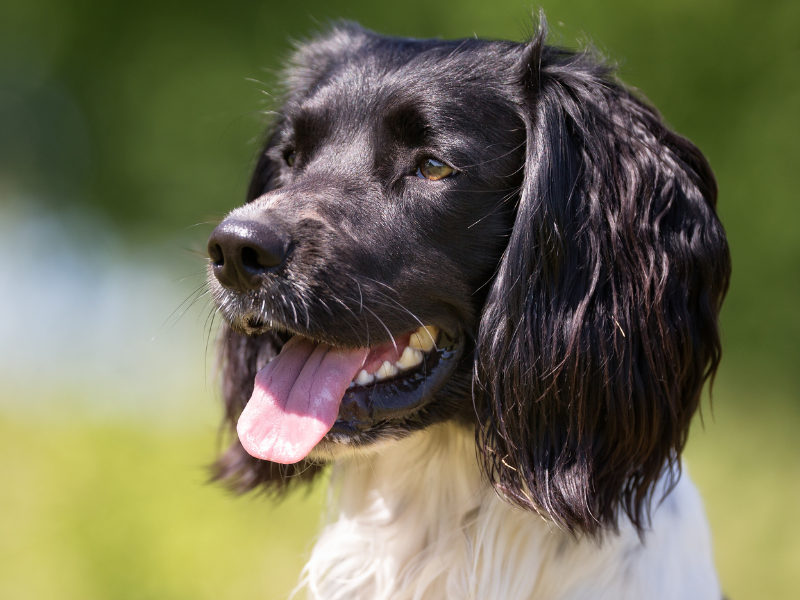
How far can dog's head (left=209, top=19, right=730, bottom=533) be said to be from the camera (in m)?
2.20

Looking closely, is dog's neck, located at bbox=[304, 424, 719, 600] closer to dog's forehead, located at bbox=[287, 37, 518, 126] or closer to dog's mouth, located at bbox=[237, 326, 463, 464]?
dog's mouth, located at bbox=[237, 326, 463, 464]

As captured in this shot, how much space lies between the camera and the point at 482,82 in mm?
2416

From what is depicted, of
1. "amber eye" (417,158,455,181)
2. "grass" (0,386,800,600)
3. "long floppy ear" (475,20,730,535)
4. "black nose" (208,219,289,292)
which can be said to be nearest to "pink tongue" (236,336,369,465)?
"black nose" (208,219,289,292)

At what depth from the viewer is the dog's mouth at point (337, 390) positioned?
219 cm

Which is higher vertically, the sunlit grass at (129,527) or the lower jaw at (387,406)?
the lower jaw at (387,406)

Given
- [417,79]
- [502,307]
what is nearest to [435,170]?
[417,79]

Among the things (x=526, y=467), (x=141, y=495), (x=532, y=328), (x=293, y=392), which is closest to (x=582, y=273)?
(x=532, y=328)

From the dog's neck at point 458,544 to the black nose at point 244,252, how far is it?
700 mm

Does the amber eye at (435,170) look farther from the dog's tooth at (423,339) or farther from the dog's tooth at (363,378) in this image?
the dog's tooth at (363,378)

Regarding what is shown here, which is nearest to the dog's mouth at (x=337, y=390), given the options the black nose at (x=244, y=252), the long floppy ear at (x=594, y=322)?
the long floppy ear at (x=594, y=322)

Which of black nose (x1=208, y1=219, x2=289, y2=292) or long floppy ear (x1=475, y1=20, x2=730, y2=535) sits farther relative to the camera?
long floppy ear (x1=475, y1=20, x2=730, y2=535)

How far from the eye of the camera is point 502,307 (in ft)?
7.30

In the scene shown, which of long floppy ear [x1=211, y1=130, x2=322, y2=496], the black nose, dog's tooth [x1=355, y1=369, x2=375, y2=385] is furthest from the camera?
long floppy ear [x1=211, y1=130, x2=322, y2=496]

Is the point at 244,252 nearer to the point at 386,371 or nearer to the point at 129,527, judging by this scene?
the point at 386,371
